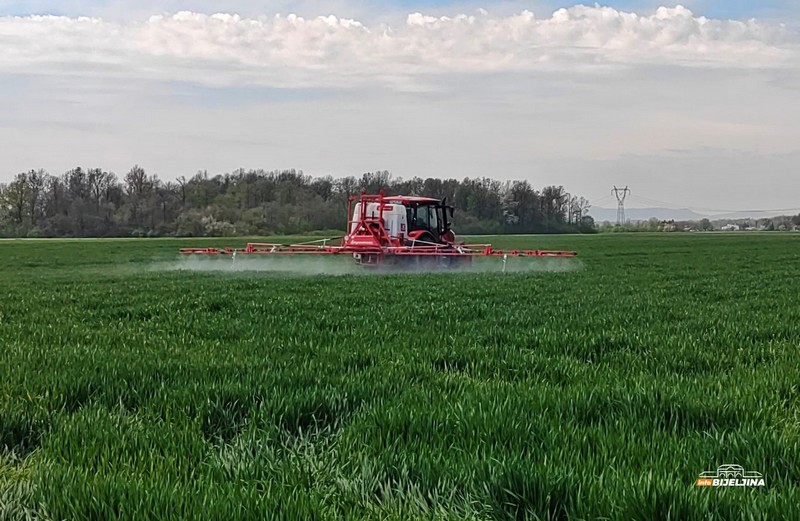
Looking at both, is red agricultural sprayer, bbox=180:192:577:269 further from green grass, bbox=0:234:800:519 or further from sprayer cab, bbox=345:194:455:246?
green grass, bbox=0:234:800:519

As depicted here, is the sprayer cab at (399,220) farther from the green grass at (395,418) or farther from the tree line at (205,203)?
the tree line at (205,203)

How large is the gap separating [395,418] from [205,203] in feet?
301

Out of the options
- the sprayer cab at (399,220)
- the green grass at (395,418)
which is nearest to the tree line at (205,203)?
the sprayer cab at (399,220)

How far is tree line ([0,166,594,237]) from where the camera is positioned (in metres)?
75.8

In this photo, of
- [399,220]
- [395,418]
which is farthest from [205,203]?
[395,418]

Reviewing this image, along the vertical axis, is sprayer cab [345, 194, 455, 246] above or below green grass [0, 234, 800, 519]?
above

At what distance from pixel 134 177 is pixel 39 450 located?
338 feet

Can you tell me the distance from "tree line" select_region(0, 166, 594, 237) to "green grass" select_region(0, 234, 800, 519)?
60233 mm

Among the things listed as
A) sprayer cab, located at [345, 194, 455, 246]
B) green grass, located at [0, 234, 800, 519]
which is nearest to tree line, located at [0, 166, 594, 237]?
sprayer cab, located at [345, 194, 455, 246]

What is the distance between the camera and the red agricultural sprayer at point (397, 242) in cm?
2320

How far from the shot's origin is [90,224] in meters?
89.1

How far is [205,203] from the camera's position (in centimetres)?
9194

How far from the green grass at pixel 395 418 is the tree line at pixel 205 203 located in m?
60.2

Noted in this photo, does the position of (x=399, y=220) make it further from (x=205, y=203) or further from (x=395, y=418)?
(x=205, y=203)
